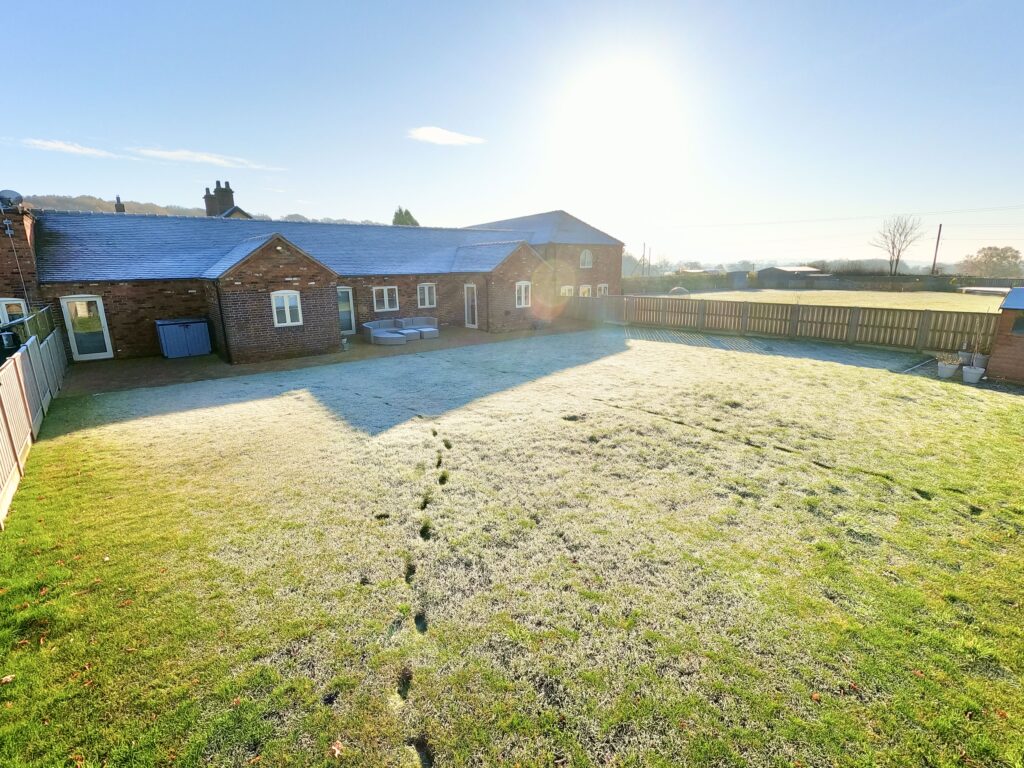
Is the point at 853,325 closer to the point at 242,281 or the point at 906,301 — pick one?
the point at 242,281

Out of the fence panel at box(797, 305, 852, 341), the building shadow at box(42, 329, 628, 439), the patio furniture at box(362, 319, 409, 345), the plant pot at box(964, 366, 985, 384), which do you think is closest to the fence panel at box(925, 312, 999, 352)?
the fence panel at box(797, 305, 852, 341)

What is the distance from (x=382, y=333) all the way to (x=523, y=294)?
27.8 ft

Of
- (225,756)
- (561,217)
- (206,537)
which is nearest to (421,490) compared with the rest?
(206,537)

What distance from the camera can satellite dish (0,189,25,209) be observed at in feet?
51.9

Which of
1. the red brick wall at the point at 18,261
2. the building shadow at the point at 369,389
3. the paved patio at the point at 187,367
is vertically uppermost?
the red brick wall at the point at 18,261

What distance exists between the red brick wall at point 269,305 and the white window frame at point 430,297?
6489 millimetres

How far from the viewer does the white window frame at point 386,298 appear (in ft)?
78.4

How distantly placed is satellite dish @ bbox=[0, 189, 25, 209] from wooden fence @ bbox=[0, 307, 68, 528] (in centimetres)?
599

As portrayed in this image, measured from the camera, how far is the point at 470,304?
26.4m

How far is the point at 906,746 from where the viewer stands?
140 inches

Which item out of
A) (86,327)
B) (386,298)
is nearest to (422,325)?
(386,298)

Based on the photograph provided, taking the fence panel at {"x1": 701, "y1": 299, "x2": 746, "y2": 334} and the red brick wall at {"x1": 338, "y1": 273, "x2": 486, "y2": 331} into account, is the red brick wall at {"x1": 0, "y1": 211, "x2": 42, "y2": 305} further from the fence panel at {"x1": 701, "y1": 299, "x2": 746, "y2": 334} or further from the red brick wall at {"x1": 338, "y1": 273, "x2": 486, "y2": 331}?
the fence panel at {"x1": 701, "y1": 299, "x2": 746, "y2": 334}

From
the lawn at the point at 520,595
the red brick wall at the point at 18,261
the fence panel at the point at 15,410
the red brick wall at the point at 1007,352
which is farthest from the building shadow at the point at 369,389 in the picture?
the red brick wall at the point at 1007,352

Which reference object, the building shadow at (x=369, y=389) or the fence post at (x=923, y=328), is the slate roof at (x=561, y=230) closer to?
the building shadow at (x=369, y=389)
